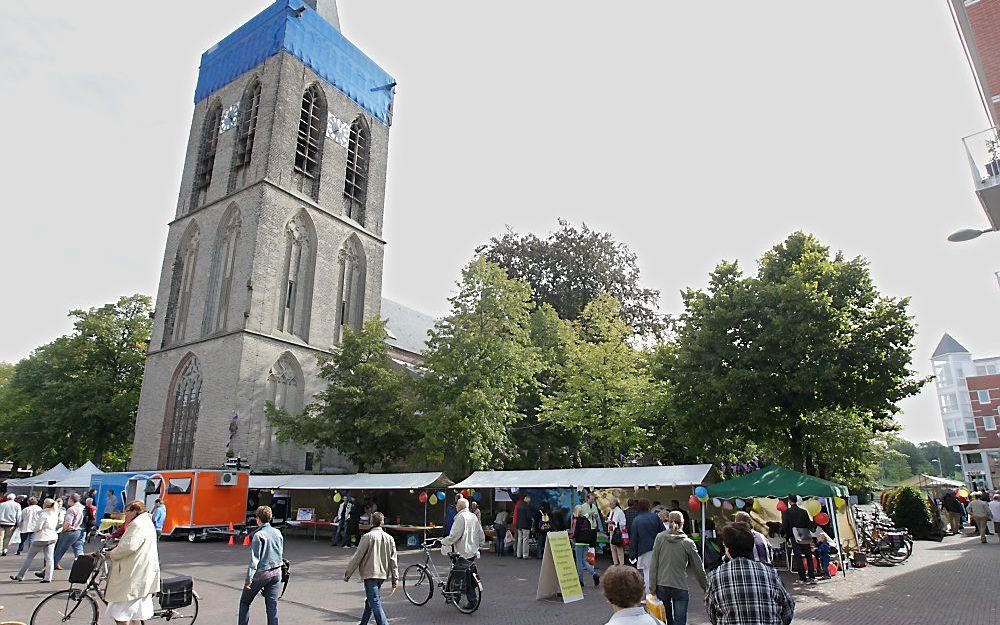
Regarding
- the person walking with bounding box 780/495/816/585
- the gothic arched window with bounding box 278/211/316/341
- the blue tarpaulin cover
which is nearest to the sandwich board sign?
the person walking with bounding box 780/495/816/585

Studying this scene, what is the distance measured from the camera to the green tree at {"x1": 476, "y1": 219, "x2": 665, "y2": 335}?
33.4 m

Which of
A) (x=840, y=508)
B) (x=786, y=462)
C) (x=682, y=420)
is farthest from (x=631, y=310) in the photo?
(x=840, y=508)

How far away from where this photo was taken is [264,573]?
7.08m

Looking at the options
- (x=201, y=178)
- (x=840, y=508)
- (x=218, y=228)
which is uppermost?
(x=201, y=178)

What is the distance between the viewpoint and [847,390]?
16359 mm

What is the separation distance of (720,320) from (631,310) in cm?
1614

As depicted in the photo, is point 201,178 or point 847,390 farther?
point 201,178

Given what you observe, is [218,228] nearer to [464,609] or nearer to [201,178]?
[201,178]

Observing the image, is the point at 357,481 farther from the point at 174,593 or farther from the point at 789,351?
the point at 174,593

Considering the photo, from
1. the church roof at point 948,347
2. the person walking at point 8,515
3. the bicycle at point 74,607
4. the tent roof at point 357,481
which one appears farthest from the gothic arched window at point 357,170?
the church roof at point 948,347

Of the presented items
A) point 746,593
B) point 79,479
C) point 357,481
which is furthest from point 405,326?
point 746,593

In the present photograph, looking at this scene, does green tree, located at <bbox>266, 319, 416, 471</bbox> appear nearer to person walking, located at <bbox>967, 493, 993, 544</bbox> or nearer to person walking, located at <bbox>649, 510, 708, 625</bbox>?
person walking, located at <bbox>649, 510, 708, 625</bbox>

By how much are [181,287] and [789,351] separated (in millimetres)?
31423

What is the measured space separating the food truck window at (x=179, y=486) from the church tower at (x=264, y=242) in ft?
17.2
